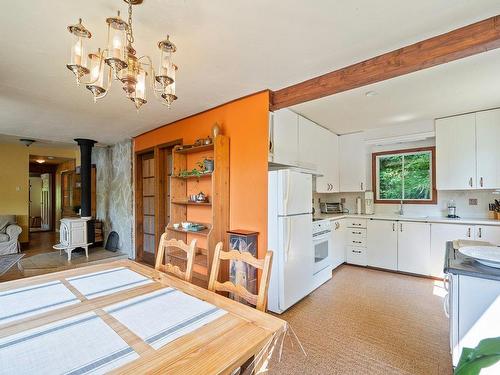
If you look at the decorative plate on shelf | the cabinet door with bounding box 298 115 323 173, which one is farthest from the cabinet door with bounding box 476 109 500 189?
the decorative plate on shelf

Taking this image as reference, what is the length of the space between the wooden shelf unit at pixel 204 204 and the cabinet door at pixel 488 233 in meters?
3.26

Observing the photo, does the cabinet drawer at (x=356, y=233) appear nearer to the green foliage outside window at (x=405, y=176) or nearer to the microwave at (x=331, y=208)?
the microwave at (x=331, y=208)

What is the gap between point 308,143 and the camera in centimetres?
363

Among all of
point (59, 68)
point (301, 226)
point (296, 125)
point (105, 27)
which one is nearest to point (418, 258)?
point (301, 226)

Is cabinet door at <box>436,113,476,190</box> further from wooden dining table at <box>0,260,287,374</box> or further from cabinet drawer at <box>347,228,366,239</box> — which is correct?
wooden dining table at <box>0,260,287,374</box>

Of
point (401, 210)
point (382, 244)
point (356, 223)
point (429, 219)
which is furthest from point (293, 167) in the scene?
point (401, 210)

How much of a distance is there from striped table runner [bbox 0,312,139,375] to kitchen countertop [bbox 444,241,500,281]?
66.1 inches

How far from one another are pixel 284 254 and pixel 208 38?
210 cm

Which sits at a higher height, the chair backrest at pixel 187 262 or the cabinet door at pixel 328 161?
the cabinet door at pixel 328 161

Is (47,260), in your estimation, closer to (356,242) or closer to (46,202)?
(356,242)

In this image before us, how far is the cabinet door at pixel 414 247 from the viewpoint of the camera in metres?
3.66

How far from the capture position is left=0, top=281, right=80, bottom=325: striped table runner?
1.13m

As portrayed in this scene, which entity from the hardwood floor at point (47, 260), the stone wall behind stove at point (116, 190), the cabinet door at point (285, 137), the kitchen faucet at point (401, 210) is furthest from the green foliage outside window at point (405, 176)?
the hardwood floor at point (47, 260)

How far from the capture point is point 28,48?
6.49 feet
